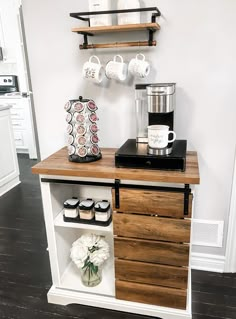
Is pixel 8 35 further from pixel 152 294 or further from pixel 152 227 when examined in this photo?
pixel 152 294

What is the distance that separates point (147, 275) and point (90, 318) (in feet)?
1.47

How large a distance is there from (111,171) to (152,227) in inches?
13.5

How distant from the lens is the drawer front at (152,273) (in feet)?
4.87

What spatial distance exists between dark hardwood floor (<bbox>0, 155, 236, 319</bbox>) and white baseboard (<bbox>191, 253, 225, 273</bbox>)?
0.04 meters

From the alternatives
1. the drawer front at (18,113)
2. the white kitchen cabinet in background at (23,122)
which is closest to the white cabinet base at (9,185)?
the white kitchen cabinet in background at (23,122)

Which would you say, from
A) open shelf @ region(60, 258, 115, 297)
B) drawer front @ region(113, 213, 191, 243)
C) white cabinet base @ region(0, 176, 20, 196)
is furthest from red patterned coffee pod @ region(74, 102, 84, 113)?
white cabinet base @ region(0, 176, 20, 196)

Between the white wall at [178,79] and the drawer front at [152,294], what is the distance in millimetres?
500

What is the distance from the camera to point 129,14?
1.47 m

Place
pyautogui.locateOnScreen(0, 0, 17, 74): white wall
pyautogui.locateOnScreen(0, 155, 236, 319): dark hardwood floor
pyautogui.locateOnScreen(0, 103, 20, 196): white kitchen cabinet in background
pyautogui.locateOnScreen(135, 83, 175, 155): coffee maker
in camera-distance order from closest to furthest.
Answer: pyautogui.locateOnScreen(135, 83, 175, 155): coffee maker, pyautogui.locateOnScreen(0, 155, 236, 319): dark hardwood floor, pyautogui.locateOnScreen(0, 103, 20, 196): white kitchen cabinet in background, pyautogui.locateOnScreen(0, 0, 17, 74): white wall

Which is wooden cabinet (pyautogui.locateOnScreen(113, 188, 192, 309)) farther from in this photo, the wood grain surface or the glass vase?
the wood grain surface

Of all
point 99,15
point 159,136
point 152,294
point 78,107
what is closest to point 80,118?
point 78,107

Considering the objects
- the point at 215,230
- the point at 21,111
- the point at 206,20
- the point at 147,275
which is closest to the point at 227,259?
the point at 215,230

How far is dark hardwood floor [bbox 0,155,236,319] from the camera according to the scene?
5.55 ft

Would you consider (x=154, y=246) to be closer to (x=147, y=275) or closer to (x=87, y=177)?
(x=147, y=275)
